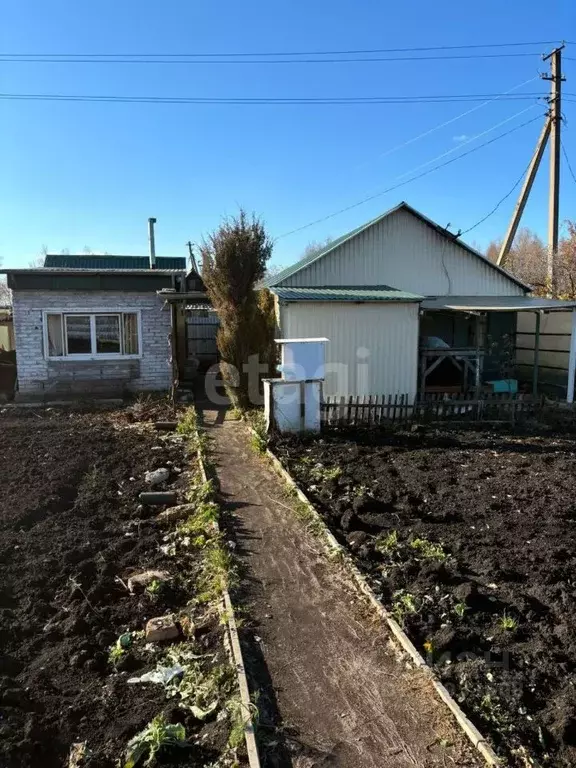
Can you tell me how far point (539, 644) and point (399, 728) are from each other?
50.1 inches

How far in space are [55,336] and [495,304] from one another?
1159 cm

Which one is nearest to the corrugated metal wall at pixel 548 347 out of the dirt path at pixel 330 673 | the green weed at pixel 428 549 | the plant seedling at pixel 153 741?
the green weed at pixel 428 549

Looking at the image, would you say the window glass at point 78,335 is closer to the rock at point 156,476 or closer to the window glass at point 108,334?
the window glass at point 108,334

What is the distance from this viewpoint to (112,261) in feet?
81.8

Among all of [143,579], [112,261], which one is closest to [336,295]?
[143,579]

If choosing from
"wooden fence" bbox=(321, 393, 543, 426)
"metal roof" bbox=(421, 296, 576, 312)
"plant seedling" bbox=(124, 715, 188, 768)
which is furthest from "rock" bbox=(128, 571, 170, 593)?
"metal roof" bbox=(421, 296, 576, 312)

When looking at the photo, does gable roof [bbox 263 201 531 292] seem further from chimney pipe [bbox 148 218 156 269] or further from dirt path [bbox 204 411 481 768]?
dirt path [bbox 204 411 481 768]

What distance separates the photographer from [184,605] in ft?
15.0

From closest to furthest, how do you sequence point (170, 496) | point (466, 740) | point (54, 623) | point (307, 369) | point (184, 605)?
point (466, 740), point (54, 623), point (184, 605), point (170, 496), point (307, 369)

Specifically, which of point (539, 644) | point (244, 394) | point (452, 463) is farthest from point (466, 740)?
point (244, 394)

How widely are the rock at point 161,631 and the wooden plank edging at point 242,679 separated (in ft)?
1.24

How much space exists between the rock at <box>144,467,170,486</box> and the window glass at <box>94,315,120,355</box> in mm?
7840

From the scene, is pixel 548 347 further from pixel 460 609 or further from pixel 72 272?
pixel 460 609

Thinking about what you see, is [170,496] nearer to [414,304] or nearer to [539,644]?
[539,644]
